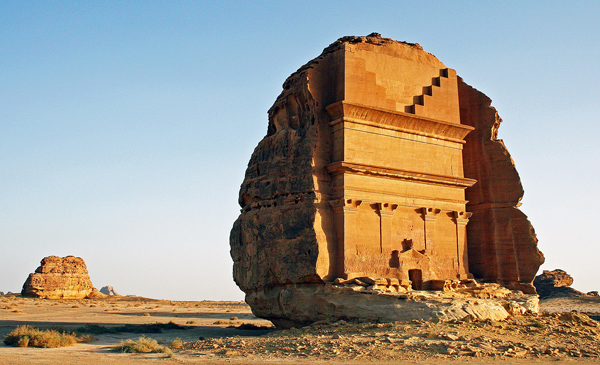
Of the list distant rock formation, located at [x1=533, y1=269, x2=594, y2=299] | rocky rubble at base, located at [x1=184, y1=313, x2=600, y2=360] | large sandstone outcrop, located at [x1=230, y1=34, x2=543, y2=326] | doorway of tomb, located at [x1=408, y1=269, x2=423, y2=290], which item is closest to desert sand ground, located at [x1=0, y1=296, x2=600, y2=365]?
rocky rubble at base, located at [x1=184, y1=313, x2=600, y2=360]

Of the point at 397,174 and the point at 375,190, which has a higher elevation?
the point at 397,174

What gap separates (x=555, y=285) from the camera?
37188mm

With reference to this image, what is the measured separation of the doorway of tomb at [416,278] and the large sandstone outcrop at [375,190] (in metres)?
0.03

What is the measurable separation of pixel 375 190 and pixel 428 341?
527cm

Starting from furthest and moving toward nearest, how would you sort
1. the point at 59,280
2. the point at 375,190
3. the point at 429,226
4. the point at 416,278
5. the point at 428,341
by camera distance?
1. the point at 59,280
2. the point at 429,226
3. the point at 416,278
4. the point at 375,190
5. the point at 428,341

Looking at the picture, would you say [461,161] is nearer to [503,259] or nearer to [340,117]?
[503,259]

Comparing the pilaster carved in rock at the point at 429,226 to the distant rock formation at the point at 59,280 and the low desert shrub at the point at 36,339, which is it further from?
the distant rock formation at the point at 59,280

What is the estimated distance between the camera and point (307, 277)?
15.0 meters

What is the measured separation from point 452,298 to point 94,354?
8130 mm

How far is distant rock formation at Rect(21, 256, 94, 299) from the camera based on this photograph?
1641 inches

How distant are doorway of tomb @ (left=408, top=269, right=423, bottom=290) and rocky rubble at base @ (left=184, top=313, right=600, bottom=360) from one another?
8.83 ft

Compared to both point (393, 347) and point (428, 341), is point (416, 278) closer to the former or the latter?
point (428, 341)

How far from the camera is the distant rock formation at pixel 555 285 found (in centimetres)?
3603

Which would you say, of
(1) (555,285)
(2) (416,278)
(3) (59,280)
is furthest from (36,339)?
(1) (555,285)
